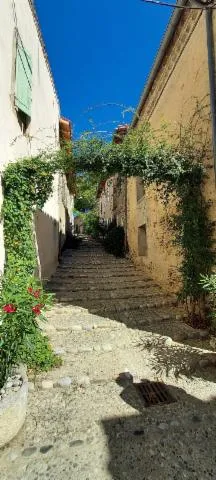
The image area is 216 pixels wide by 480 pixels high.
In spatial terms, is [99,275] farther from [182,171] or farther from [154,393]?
[154,393]

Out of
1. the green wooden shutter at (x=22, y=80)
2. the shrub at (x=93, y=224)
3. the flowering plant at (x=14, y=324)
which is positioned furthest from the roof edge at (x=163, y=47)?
the shrub at (x=93, y=224)

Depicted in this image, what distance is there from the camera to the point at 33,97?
6.75 meters

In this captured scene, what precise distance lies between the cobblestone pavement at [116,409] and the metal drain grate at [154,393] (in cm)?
9

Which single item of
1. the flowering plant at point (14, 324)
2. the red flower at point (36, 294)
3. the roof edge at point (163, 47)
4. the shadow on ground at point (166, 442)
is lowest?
the shadow on ground at point (166, 442)

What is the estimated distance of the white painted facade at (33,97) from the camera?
4613 millimetres

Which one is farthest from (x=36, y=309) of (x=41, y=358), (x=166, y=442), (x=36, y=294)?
(x=166, y=442)

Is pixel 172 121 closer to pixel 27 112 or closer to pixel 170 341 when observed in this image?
pixel 27 112

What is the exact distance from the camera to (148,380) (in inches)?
149

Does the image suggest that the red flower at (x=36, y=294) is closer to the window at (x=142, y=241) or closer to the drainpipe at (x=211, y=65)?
the drainpipe at (x=211, y=65)

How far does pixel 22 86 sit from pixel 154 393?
5.70 metres

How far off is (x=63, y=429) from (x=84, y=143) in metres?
4.43

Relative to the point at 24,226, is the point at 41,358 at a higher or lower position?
lower

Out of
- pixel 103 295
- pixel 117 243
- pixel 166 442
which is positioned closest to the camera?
pixel 166 442

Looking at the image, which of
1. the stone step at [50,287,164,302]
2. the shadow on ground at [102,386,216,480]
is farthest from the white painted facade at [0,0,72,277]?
the shadow on ground at [102,386,216,480]
